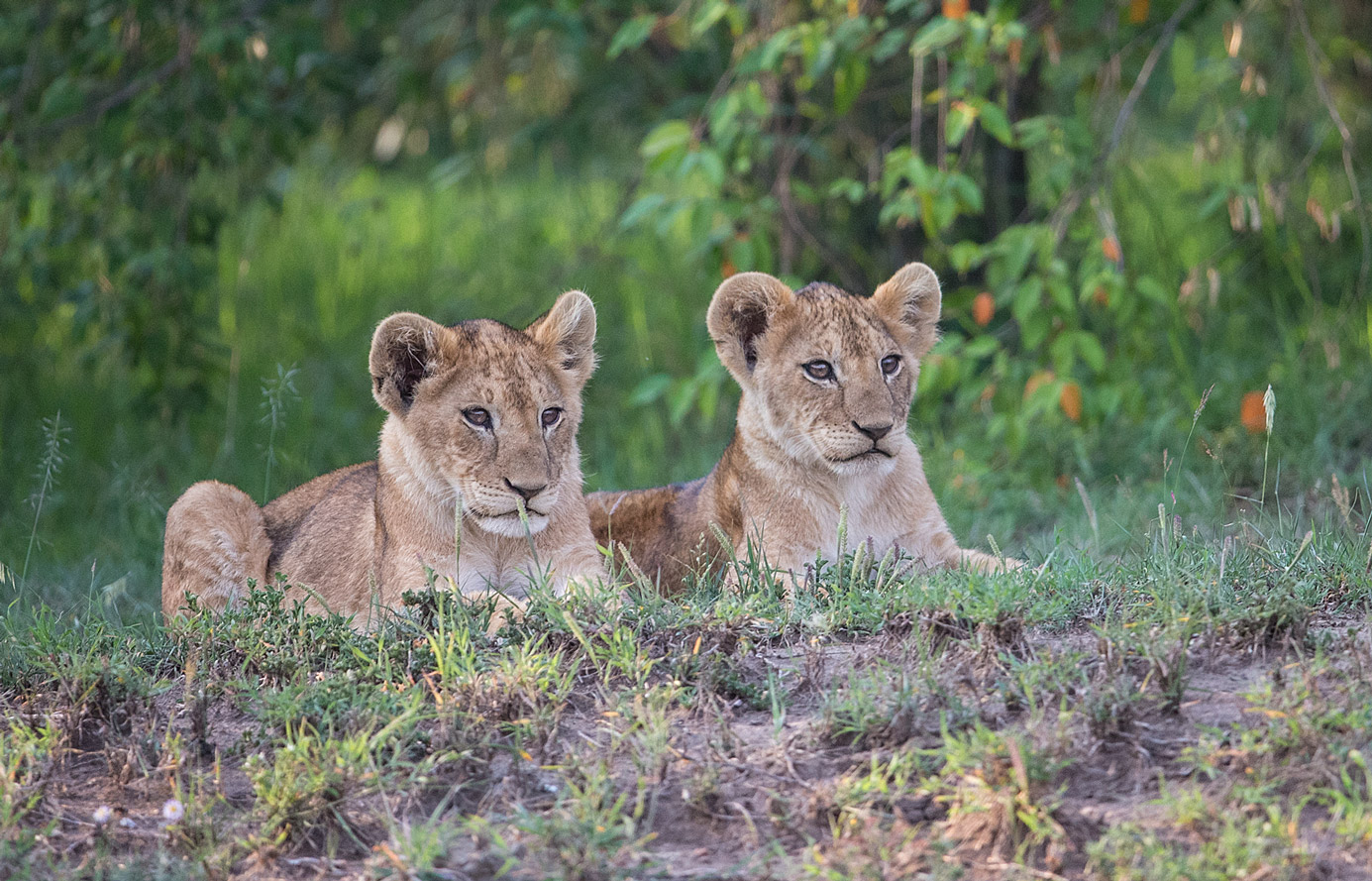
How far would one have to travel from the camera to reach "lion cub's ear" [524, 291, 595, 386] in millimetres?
4469

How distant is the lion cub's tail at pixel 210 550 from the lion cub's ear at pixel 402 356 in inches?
37.7

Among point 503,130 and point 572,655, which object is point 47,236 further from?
point 572,655

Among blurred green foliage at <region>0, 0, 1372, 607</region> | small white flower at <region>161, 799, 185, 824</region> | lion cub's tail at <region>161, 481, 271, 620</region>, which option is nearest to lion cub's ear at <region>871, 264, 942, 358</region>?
blurred green foliage at <region>0, 0, 1372, 607</region>

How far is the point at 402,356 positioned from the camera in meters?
4.29

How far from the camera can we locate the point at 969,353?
6.01m

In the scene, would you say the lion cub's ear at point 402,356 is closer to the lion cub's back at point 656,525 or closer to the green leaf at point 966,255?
the lion cub's back at point 656,525

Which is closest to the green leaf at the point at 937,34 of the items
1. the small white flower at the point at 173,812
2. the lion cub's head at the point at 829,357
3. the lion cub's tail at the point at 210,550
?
the lion cub's head at the point at 829,357

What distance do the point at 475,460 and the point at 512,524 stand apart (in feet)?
0.73

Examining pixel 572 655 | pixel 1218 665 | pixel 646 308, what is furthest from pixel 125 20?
pixel 1218 665

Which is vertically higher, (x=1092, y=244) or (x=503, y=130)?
(x=503, y=130)

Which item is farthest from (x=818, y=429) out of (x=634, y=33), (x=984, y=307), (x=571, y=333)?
(x=634, y=33)

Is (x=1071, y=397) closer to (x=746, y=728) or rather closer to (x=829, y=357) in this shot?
(x=829, y=357)

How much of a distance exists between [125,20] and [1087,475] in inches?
196

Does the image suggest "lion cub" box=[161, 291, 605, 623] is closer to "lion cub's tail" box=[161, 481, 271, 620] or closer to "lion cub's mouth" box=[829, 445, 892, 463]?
"lion cub's tail" box=[161, 481, 271, 620]
